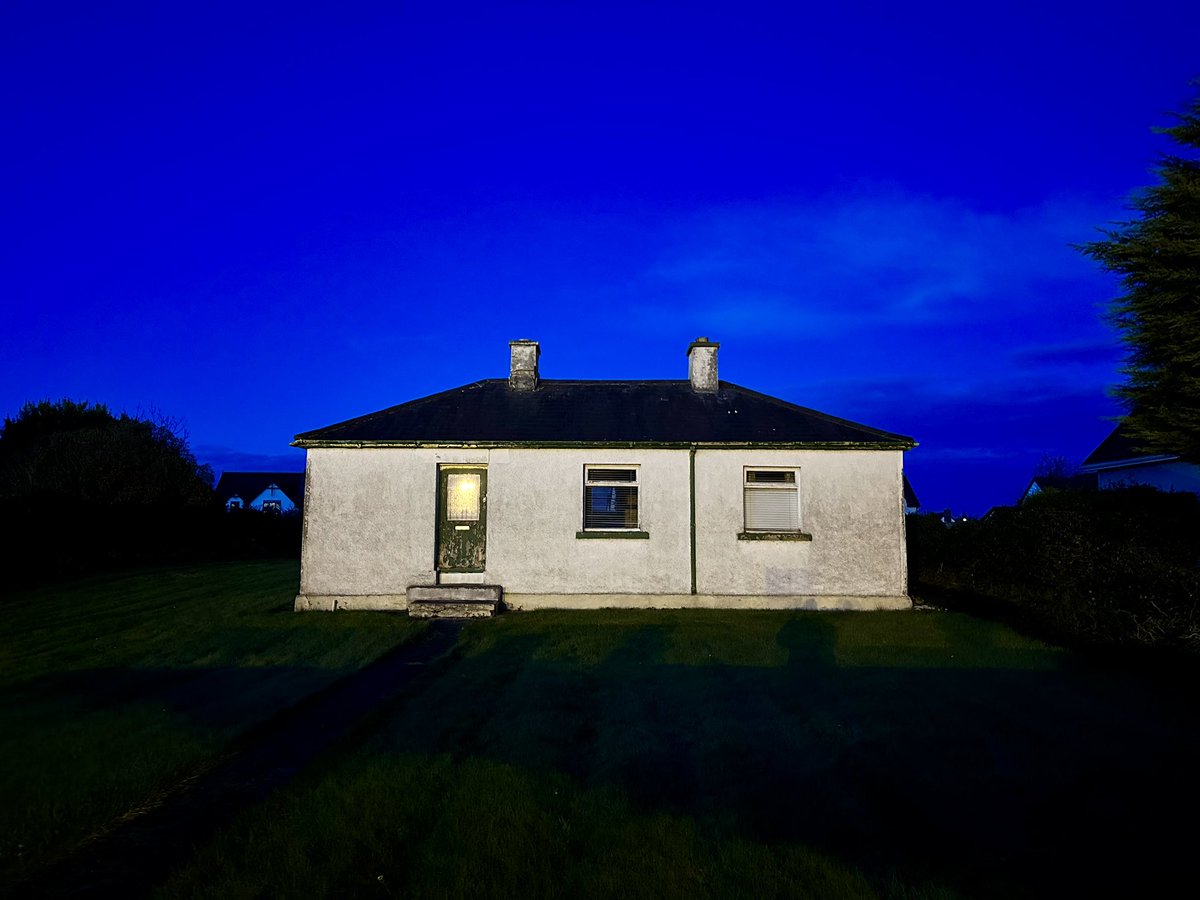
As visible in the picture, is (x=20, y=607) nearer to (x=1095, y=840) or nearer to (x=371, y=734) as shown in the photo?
(x=371, y=734)

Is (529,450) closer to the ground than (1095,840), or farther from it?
farther from it

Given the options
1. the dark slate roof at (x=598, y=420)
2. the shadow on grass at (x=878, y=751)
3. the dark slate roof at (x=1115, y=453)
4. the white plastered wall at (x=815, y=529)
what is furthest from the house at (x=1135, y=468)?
the shadow on grass at (x=878, y=751)

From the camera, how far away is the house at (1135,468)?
64.9 feet

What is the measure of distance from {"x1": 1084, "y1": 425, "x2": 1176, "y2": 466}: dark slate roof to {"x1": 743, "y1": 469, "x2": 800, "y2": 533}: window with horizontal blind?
11898mm

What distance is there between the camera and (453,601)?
48.6 ft

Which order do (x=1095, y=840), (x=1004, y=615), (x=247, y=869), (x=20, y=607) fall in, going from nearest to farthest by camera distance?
(x=247, y=869)
(x=1095, y=840)
(x=1004, y=615)
(x=20, y=607)

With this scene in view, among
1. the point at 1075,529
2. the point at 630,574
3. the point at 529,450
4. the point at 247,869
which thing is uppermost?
the point at 529,450

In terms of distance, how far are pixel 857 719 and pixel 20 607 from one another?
60.5ft

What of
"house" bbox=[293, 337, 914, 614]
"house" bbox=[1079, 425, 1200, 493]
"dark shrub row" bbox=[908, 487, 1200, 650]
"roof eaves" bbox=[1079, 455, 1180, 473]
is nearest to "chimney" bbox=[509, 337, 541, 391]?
"house" bbox=[293, 337, 914, 614]

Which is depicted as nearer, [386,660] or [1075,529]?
[386,660]

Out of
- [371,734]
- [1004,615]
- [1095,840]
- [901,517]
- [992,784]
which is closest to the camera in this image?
[1095,840]

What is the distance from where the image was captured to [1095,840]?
4695 millimetres

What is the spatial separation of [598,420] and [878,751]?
443 inches

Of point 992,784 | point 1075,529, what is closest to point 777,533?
point 1075,529
